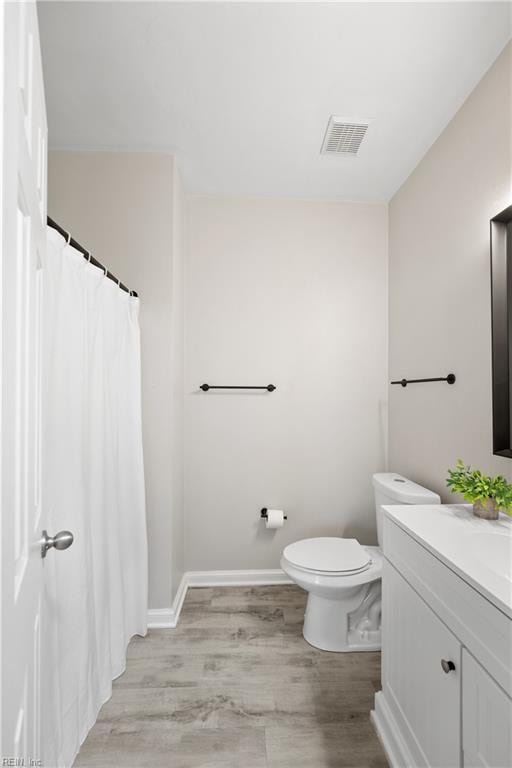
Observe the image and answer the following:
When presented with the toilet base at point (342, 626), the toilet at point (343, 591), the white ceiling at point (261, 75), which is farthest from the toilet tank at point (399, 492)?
the white ceiling at point (261, 75)

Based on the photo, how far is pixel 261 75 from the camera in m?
1.61

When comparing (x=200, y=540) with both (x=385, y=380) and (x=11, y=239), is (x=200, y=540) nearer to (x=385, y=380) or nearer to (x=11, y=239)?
(x=385, y=380)

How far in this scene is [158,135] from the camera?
2000mm

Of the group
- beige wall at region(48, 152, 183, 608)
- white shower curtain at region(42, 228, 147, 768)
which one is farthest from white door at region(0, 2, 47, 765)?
beige wall at region(48, 152, 183, 608)

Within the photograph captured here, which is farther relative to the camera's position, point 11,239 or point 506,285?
point 506,285

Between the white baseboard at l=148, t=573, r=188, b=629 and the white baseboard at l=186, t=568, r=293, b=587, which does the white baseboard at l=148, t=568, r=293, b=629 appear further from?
the white baseboard at l=148, t=573, r=188, b=629

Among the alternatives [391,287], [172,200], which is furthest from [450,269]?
[172,200]

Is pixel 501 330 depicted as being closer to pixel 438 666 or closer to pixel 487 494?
pixel 487 494

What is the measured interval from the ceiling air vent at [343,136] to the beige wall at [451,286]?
0.38m

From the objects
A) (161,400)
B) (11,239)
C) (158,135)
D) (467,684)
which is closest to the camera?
(11,239)

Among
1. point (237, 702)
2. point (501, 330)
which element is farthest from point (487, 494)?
point (237, 702)

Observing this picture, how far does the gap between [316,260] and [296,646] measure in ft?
7.17

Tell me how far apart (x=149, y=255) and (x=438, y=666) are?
2073mm

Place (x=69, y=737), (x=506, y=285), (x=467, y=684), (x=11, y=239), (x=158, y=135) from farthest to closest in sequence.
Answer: (x=158, y=135) → (x=506, y=285) → (x=69, y=737) → (x=467, y=684) → (x=11, y=239)
